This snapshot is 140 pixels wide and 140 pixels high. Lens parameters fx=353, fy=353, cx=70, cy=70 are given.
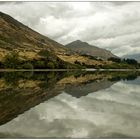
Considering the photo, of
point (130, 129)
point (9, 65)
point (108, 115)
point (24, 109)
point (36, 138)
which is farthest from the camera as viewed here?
point (9, 65)

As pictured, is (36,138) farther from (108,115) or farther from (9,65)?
(9,65)

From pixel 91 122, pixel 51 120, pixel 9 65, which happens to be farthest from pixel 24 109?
pixel 9 65

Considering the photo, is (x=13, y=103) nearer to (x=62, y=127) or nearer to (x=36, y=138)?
(x=62, y=127)

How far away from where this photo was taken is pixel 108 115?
112 feet

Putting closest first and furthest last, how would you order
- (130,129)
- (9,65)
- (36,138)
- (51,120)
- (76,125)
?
1. (36,138)
2. (130,129)
3. (76,125)
4. (51,120)
5. (9,65)

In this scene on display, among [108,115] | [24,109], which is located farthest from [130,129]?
[24,109]

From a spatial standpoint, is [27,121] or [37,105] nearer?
[27,121]

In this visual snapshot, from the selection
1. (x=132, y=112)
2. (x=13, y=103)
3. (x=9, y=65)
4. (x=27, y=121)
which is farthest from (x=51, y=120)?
(x=9, y=65)

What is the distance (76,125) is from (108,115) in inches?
257

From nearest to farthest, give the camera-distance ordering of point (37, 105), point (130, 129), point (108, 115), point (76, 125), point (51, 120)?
point (130, 129) → point (76, 125) → point (51, 120) → point (108, 115) → point (37, 105)

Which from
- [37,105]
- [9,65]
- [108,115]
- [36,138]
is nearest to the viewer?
[36,138]

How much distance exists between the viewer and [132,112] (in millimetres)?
35969

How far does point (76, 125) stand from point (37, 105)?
1427 centimetres

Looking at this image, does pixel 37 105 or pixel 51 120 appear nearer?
pixel 51 120
